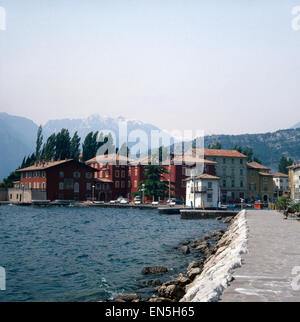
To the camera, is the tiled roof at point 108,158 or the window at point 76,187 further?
the tiled roof at point 108,158

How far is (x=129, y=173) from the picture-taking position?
396 feet

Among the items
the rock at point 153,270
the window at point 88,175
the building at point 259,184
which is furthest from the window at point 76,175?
the rock at point 153,270

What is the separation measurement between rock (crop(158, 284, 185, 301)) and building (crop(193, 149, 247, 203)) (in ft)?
315

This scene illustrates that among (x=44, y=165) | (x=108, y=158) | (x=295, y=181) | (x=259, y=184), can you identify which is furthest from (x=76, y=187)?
(x=295, y=181)

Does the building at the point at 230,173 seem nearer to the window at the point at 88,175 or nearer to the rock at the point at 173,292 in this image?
the window at the point at 88,175

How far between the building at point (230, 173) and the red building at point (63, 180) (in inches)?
1295

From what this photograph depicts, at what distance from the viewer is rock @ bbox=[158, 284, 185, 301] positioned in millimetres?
15498

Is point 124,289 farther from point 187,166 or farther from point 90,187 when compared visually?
point 90,187

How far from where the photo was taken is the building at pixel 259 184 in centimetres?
11969

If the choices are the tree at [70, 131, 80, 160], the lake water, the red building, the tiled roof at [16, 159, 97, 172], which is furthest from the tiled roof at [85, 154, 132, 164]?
the lake water

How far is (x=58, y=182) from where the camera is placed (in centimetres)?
10531

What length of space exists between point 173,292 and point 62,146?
106410mm

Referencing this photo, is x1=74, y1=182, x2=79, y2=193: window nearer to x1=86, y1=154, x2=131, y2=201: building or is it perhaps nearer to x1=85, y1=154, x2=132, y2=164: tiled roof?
x1=86, y1=154, x2=131, y2=201: building
